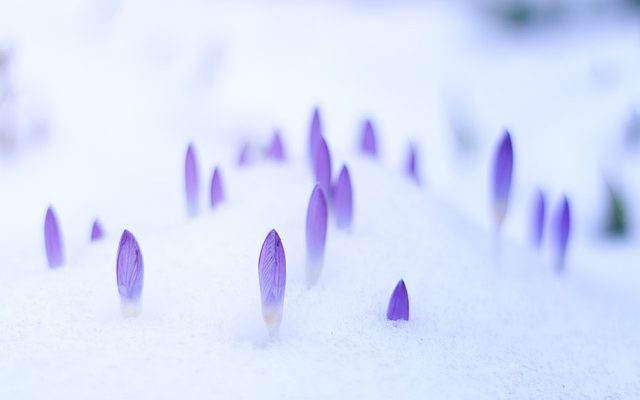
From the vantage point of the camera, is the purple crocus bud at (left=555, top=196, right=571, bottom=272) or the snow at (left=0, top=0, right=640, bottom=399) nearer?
the snow at (left=0, top=0, right=640, bottom=399)

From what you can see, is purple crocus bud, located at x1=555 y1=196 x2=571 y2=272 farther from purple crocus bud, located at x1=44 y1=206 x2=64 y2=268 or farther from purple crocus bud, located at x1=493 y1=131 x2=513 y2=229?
purple crocus bud, located at x1=44 y1=206 x2=64 y2=268

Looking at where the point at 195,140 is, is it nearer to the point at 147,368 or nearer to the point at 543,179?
the point at 543,179

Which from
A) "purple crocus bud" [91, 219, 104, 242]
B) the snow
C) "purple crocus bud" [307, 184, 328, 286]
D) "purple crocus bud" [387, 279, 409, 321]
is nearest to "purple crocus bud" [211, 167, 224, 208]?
the snow

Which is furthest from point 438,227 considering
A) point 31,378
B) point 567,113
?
point 567,113

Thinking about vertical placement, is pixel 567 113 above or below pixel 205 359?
above

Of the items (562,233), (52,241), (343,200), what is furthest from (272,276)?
(562,233)
